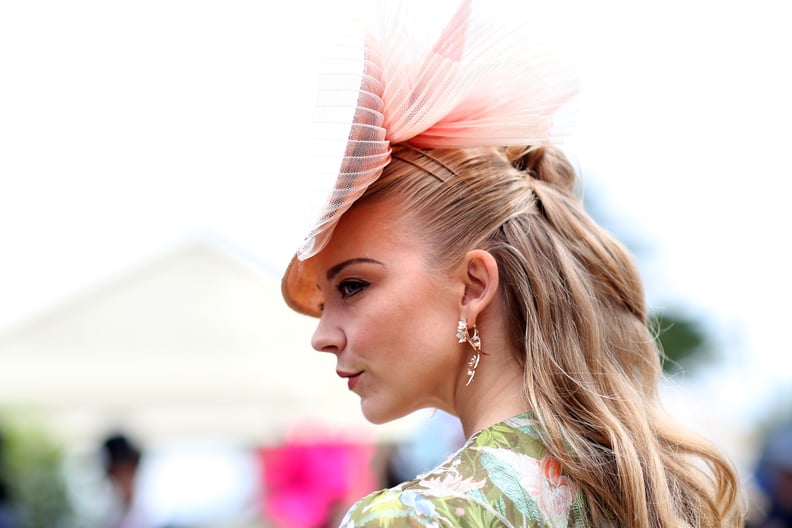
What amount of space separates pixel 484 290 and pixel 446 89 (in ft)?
1.14

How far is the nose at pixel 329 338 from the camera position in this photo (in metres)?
1.77

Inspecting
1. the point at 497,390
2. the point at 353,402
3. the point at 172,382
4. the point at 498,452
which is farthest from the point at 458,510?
the point at 172,382

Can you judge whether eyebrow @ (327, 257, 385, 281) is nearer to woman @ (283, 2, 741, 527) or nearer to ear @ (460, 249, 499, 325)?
woman @ (283, 2, 741, 527)

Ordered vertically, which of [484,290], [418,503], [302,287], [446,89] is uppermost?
[446,89]

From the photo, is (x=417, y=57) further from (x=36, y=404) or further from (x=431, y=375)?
(x=36, y=404)

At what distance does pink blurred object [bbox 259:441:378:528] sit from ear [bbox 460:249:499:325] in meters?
2.69

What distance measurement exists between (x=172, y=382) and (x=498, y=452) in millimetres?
6441

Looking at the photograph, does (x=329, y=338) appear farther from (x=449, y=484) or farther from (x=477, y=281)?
(x=449, y=484)

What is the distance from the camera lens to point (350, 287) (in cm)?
177

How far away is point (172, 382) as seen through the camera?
7703 mm

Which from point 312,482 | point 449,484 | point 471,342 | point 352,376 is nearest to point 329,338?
point 352,376

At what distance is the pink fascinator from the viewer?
1686 mm

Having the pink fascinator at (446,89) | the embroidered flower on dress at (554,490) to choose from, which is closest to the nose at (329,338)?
the pink fascinator at (446,89)

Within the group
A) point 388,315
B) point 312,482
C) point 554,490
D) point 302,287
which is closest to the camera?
point 554,490
